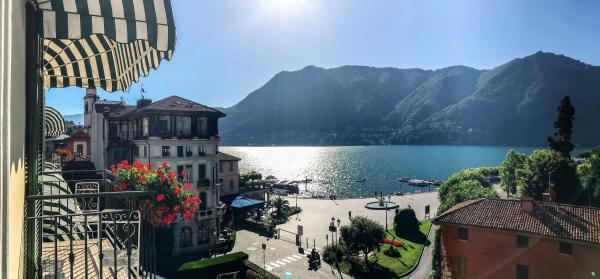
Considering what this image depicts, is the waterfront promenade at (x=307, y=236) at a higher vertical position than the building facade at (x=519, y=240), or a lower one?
lower

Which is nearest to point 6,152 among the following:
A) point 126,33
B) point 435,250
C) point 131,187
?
point 126,33

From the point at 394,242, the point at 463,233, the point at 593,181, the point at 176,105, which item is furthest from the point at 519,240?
the point at 176,105

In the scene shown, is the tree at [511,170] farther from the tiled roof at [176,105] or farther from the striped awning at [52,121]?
the striped awning at [52,121]

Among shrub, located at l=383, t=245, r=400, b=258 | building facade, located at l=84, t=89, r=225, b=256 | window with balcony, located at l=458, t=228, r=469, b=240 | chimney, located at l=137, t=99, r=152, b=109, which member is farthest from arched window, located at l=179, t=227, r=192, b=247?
window with balcony, located at l=458, t=228, r=469, b=240

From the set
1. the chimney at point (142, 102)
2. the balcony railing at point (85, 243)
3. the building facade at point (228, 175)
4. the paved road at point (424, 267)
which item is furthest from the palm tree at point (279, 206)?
Answer: the balcony railing at point (85, 243)

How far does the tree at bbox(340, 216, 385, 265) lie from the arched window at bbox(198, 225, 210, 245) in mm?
15259

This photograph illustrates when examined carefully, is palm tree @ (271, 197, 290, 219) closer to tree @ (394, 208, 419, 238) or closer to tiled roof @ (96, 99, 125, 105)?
tree @ (394, 208, 419, 238)

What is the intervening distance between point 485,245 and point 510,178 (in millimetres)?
45540

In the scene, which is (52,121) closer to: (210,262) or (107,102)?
(210,262)

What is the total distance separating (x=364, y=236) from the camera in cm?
3694

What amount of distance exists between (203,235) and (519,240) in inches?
1194

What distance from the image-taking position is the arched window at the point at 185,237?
39875 mm

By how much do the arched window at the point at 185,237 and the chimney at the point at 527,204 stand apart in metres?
32.3

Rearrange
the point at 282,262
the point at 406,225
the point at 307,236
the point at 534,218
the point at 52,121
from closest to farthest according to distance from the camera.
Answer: the point at 52,121 → the point at 534,218 → the point at 282,262 → the point at 406,225 → the point at 307,236
